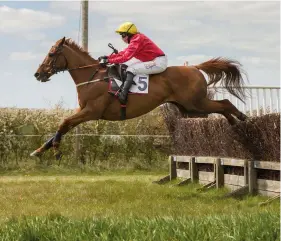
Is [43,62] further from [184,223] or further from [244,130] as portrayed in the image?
[184,223]

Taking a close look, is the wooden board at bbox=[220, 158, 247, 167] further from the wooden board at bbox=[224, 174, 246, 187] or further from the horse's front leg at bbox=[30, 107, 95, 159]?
the horse's front leg at bbox=[30, 107, 95, 159]

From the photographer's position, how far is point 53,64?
10.7 m

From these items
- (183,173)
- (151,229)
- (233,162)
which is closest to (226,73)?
(233,162)

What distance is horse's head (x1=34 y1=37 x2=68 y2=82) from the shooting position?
34.5ft

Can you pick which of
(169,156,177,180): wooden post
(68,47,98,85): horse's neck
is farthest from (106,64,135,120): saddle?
(169,156,177,180): wooden post

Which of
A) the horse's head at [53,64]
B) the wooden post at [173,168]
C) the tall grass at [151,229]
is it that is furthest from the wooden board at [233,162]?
the tall grass at [151,229]

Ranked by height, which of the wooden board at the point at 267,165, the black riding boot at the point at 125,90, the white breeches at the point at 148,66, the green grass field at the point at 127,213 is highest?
the white breeches at the point at 148,66

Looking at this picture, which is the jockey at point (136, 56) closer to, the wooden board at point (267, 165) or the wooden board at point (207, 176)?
the wooden board at point (267, 165)

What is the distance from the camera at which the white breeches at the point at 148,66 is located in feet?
34.0

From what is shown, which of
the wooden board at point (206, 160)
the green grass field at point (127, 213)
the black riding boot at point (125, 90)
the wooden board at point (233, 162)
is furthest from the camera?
the wooden board at point (206, 160)

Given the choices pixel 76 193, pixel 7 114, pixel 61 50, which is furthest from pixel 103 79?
pixel 7 114

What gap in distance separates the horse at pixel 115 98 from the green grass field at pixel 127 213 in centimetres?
128

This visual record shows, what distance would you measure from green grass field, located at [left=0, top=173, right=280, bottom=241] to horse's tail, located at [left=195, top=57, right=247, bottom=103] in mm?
1801

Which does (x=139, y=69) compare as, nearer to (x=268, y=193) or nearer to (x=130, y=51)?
(x=130, y=51)
